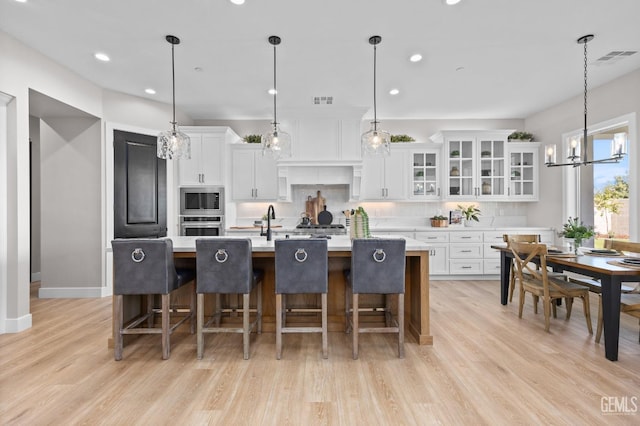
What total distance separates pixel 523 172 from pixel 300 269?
5.04 m

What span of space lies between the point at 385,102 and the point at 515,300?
333 centimetres

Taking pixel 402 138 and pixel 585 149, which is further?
pixel 402 138

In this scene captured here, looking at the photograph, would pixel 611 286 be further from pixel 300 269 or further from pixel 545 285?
pixel 300 269

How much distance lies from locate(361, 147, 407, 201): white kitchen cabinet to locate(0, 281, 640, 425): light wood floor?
2878 millimetres

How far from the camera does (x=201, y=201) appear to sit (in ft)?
17.4

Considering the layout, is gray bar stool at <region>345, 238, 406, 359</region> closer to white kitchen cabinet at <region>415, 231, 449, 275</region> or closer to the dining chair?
the dining chair

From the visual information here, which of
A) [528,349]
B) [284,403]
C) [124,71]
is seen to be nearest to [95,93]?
[124,71]

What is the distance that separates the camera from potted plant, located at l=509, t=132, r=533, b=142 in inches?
226

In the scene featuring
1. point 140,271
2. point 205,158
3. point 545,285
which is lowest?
point 545,285

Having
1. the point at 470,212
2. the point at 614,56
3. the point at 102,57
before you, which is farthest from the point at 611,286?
the point at 102,57

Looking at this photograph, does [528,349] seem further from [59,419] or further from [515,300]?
[59,419]

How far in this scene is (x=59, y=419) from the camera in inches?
73.0
